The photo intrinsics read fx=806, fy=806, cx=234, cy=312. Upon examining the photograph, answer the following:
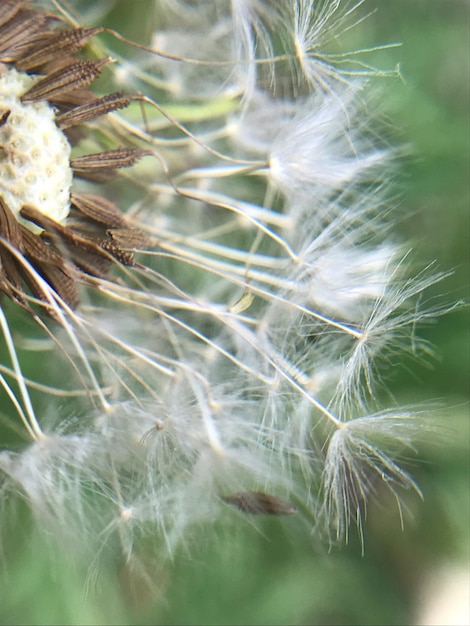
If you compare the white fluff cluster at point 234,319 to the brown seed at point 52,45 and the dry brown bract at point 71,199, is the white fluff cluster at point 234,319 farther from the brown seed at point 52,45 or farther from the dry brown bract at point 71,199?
the brown seed at point 52,45

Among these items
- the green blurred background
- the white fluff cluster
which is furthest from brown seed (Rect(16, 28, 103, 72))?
the green blurred background

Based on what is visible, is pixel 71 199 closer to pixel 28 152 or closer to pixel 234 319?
pixel 28 152

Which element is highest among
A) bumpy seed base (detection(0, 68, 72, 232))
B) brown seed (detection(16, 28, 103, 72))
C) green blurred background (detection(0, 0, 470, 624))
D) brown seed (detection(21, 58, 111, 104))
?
brown seed (detection(16, 28, 103, 72))

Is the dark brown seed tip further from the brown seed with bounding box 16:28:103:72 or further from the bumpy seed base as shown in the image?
the brown seed with bounding box 16:28:103:72

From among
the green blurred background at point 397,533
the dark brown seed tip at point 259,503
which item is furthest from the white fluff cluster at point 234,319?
the green blurred background at point 397,533

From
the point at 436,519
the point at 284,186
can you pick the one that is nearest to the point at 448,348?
the point at 436,519

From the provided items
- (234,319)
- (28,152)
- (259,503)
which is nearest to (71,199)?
(28,152)

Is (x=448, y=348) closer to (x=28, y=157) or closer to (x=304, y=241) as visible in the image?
(x=304, y=241)
